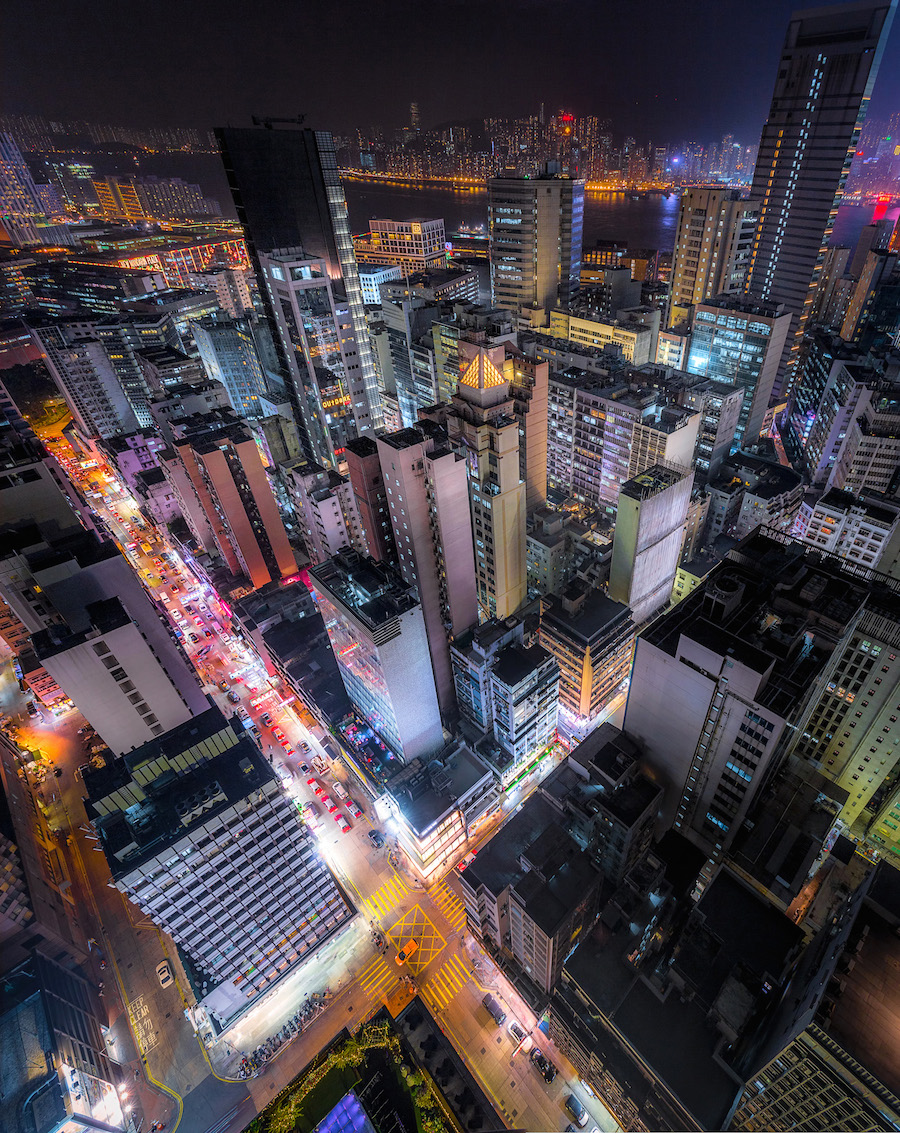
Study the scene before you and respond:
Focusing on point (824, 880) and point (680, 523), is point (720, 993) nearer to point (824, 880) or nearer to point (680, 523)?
point (824, 880)

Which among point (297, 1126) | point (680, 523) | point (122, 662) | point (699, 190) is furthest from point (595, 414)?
point (297, 1126)

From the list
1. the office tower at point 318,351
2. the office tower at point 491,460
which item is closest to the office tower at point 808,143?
the office tower at point 491,460

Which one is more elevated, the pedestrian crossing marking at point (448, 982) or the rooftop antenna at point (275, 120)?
the rooftop antenna at point (275, 120)

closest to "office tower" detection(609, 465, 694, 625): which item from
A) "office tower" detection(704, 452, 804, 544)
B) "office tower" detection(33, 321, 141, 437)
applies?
"office tower" detection(704, 452, 804, 544)

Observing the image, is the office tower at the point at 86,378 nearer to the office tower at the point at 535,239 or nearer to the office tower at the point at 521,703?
the office tower at the point at 535,239

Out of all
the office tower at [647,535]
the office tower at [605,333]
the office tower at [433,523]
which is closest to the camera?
the office tower at [433,523]

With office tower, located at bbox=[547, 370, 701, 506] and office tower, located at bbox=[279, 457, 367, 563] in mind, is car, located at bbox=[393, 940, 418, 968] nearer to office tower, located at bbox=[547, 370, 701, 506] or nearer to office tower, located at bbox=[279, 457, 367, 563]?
office tower, located at bbox=[279, 457, 367, 563]

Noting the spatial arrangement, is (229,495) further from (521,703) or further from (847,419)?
(847,419)
